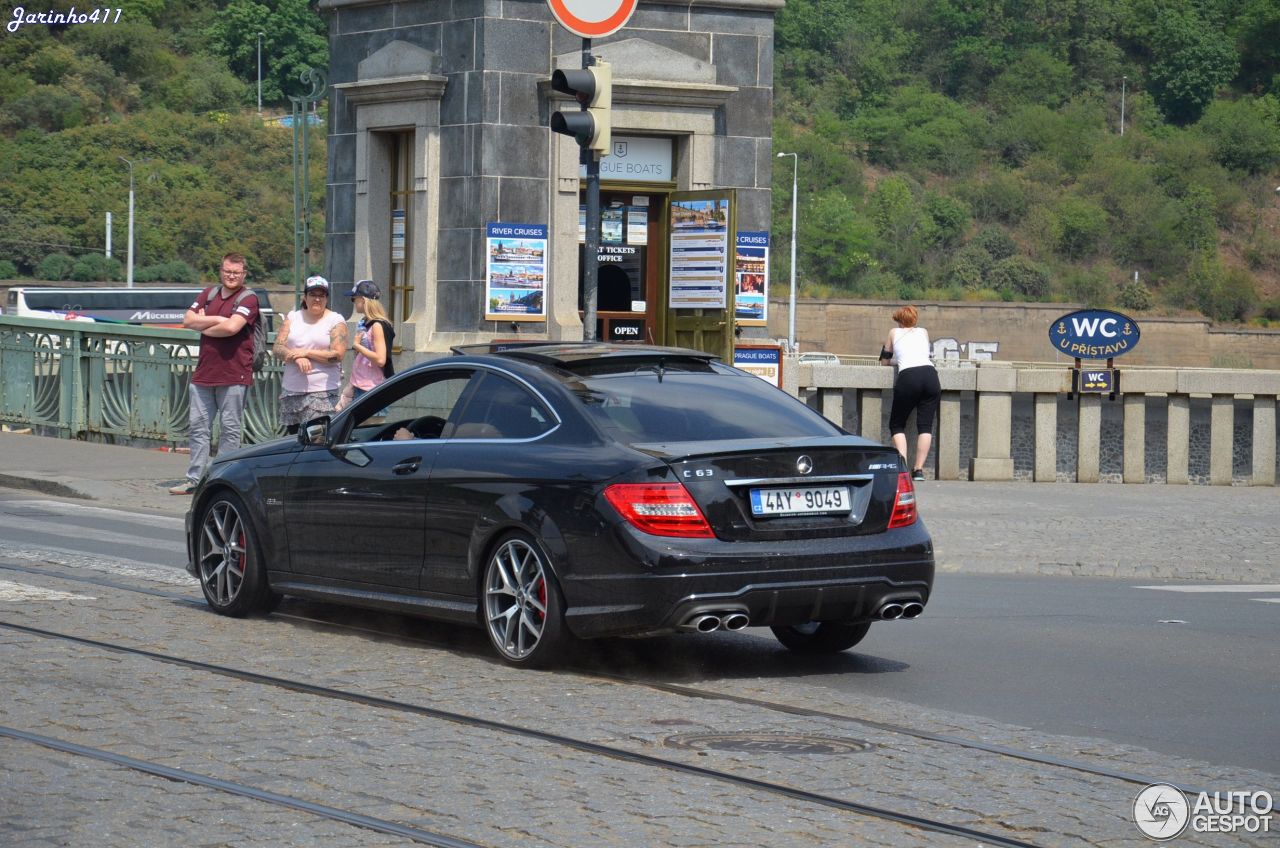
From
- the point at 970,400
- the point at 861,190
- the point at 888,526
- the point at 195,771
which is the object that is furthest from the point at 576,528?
the point at 861,190

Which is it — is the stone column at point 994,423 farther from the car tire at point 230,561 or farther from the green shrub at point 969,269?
the green shrub at point 969,269

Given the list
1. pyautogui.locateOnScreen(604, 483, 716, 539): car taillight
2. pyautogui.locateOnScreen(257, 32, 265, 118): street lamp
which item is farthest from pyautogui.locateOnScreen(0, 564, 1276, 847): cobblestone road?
pyautogui.locateOnScreen(257, 32, 265, 118): street lamp

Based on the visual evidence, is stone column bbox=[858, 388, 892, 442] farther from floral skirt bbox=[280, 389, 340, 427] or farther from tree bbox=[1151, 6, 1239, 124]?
tree bbox=[1151, 6, 1239, 124]

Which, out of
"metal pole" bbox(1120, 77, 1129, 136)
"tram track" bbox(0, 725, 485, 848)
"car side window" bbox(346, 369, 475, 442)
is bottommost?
"tram track" bbox(0, 725, 485, 848)

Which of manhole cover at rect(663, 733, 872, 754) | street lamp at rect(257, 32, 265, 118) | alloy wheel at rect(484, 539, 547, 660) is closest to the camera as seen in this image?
manhole cover at rect(663, 733, 872, 754)

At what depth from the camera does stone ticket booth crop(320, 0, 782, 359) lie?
18.1 m

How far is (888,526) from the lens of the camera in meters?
8.36

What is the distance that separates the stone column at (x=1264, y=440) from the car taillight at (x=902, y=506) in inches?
474

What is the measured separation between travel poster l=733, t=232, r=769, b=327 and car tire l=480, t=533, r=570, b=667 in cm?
1006

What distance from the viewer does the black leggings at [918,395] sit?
1814cm

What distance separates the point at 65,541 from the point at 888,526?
22.7 ft

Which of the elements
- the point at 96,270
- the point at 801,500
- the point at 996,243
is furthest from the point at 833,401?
the point at 996,243

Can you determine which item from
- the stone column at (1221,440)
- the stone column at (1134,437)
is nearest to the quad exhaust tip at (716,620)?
the stone column at (1134,437)

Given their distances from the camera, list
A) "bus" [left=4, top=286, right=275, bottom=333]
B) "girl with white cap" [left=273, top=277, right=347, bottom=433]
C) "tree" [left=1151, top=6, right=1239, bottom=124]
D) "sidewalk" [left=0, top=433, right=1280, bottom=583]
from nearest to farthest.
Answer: "sidewalk" [left=0, top=433, right=1280, bottom=583] → "girl with white cap" [left=273, top=277, right=347, bottom=433] → "bus" [left=4, top=286, right=275, bottom=333] → "tree" [left=1151, top=6, right=1239, bottom=124]
